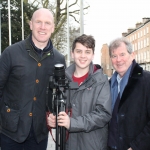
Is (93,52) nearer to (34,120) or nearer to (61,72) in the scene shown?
(61,72)

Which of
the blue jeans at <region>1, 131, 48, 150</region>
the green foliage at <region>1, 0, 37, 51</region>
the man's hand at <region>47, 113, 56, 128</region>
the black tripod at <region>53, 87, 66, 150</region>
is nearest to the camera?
the black tripod at <region>53, 87, 66, 150</region>

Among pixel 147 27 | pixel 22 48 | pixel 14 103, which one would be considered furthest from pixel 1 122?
pixel 147 27

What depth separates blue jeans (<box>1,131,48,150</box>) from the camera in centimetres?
314

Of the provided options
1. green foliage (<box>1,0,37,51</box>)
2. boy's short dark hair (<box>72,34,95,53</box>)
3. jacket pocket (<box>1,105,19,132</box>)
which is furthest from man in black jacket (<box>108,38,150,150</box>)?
green foliage (<box>1,0,37,51</box>)

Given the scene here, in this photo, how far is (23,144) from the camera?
3.22 metres

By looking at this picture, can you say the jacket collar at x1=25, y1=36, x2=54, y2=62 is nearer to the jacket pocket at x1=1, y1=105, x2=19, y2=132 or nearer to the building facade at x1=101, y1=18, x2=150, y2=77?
the jacket pocket at x1=1, y1=105, x2=19, y2=132

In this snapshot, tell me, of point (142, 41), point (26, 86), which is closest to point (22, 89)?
point (26, 86)

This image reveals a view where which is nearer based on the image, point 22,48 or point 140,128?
point 140,128

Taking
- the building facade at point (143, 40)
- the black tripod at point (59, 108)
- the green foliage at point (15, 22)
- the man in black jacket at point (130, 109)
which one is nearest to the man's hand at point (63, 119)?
the black tripod at point (59, 108)

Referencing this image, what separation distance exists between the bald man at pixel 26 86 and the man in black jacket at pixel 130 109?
31.1 inches

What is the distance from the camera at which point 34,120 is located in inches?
123

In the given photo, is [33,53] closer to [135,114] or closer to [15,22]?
Result: [135,114]

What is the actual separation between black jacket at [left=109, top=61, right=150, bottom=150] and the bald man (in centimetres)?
87

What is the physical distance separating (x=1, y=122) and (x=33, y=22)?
3.80 ft
